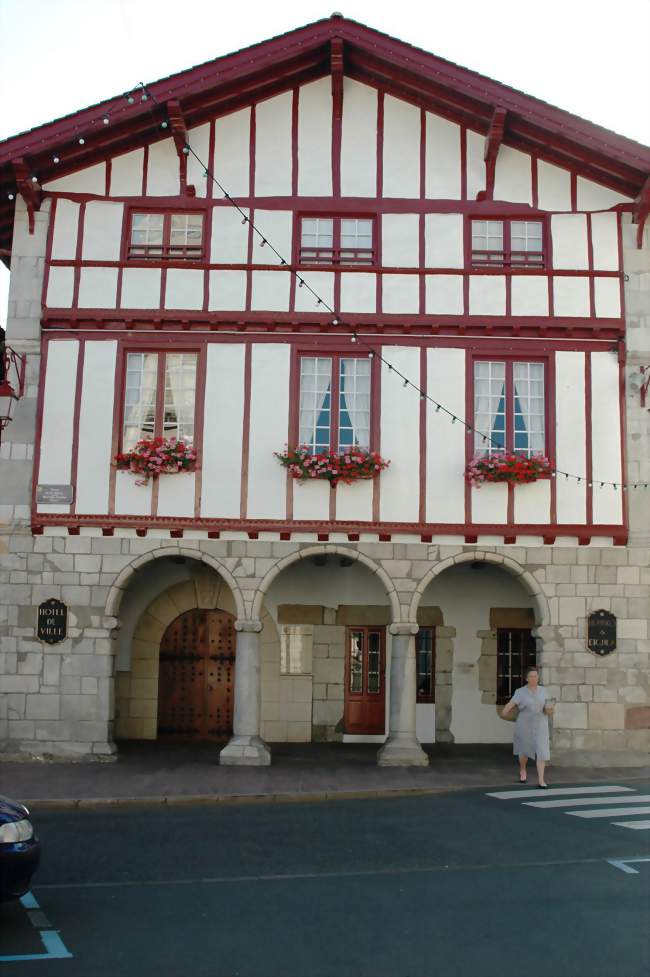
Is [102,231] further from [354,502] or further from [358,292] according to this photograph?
[354,502]

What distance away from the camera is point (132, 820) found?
416 inches

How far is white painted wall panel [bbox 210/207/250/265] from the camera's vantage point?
15.1 meters

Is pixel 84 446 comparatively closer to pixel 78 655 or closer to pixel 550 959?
pixel 78 655

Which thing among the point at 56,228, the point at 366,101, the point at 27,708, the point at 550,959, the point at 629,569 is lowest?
the point at 550,959

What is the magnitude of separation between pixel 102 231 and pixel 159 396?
8.72 ft

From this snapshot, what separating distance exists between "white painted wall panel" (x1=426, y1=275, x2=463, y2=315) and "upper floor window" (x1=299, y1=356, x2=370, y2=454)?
129cm

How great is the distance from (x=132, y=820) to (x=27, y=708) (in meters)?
4.25

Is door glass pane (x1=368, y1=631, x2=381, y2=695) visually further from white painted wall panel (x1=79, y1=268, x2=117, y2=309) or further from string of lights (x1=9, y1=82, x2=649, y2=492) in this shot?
white painted wall panel (x1=79, y1=268, x2=117, y2=309)

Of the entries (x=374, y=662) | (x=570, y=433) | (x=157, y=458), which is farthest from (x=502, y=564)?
(x=157, y=458)

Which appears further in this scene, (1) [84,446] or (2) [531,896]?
(1) [84,446]

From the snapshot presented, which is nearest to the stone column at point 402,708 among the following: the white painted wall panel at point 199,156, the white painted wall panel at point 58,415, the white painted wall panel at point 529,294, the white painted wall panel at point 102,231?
the white painted wall panel at point 529,294

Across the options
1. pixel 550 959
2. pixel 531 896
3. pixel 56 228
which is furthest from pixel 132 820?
pixel 56 228

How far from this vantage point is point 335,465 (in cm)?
1436

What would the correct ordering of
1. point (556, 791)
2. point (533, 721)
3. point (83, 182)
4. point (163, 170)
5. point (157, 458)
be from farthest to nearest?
point (163, 170) → point (83, 182) → point (157, 458) → point (533, 721) → point (556, 791)
